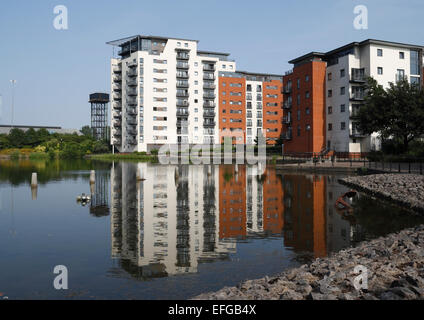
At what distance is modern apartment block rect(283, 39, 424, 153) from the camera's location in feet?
201

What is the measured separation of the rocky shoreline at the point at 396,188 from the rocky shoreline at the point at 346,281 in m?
10.2

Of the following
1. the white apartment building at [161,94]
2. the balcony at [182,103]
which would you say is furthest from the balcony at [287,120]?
the balcony at [182,103]

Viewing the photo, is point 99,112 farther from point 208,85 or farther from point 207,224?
point 207,224

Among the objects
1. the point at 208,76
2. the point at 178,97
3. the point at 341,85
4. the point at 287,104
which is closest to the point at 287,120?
the point at 287,104

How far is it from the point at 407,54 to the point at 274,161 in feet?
100

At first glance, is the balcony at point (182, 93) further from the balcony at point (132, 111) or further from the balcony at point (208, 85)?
the balcony at point (132, 111)

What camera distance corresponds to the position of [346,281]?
7316 millimetres

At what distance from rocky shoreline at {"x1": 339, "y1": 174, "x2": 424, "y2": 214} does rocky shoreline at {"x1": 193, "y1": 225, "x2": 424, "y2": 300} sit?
10.2 m

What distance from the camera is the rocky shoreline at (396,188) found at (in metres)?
19.6

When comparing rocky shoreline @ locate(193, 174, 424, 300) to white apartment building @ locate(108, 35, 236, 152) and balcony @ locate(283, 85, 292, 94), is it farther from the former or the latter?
white apartment building @ locate(108, 35, 236, 152)

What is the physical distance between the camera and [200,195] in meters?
24.2

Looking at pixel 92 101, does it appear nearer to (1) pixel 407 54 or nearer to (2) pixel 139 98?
(2) pixel 139 98

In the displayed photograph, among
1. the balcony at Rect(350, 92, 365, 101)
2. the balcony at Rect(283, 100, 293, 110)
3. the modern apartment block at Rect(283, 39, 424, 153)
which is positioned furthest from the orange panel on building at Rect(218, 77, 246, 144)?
the balcony at Rect(350, 92, 365, 101)
